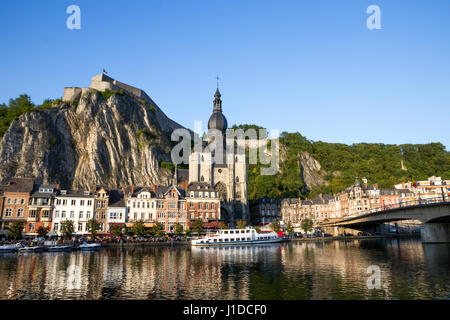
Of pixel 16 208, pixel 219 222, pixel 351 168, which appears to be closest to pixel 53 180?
pixel 16 208

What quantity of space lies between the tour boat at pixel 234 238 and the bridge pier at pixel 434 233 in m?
24.1

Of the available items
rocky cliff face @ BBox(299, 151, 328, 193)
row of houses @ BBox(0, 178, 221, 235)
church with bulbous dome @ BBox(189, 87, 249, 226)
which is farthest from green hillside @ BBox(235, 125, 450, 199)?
row of houses @ BBox(0, 178, 221, 235)

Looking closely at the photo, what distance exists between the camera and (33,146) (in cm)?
7706

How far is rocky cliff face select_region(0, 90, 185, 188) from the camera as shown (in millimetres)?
75188

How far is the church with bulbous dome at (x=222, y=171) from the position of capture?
85125mm

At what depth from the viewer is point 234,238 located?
55844mm

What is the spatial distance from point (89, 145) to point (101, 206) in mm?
31948

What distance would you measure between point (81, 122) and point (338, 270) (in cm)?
8534

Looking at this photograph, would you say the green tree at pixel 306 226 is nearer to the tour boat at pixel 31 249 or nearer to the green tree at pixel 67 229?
the green tree at pixel 67 229

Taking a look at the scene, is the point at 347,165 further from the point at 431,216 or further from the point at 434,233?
the point at 431,216

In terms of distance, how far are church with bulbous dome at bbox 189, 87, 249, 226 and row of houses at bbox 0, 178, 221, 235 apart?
50.2ft

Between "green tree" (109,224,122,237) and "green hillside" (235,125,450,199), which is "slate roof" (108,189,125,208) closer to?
"green tree" (109,224,122,237)

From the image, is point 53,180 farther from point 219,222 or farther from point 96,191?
point 219,222

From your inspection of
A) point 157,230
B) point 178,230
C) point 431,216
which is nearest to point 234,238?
point 178,230
